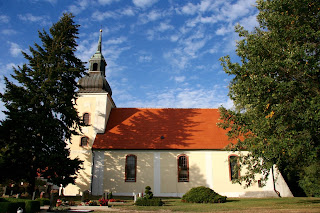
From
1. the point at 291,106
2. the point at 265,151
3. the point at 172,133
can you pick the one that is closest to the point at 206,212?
the point at 265,151

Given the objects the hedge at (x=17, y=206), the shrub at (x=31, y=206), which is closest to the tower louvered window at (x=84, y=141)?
the hedge at (x=17, y=206)

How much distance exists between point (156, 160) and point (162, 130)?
3.37 m

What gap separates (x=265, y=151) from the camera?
1336cm

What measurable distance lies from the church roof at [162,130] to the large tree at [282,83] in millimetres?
10086

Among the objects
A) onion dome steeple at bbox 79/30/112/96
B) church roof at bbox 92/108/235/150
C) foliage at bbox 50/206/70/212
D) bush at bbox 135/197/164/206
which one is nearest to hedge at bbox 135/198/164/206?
bush at bbox 135/197/164/206

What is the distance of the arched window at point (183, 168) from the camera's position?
24.0m

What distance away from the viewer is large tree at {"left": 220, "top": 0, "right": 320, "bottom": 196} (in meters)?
12.8

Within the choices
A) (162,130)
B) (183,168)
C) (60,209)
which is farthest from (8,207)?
(162,130)

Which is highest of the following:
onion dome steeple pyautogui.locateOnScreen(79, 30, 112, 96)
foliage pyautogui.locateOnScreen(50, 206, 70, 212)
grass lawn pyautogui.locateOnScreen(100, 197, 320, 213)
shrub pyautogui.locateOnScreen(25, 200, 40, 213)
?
onion dome steeple pyautogui.locateOnScreen(79, 30, 112, 96)

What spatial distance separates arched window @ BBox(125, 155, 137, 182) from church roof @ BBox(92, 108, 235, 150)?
1057 millimetres

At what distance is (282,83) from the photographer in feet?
43.1

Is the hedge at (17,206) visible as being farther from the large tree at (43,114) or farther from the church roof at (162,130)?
the church roof at (162,130)

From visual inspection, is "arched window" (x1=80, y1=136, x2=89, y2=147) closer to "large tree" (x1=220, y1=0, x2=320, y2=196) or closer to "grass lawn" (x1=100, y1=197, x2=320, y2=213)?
"grass lawn" (x1=100, y1=197, x2=320, y2=213)

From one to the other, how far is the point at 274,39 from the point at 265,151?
6155mm
